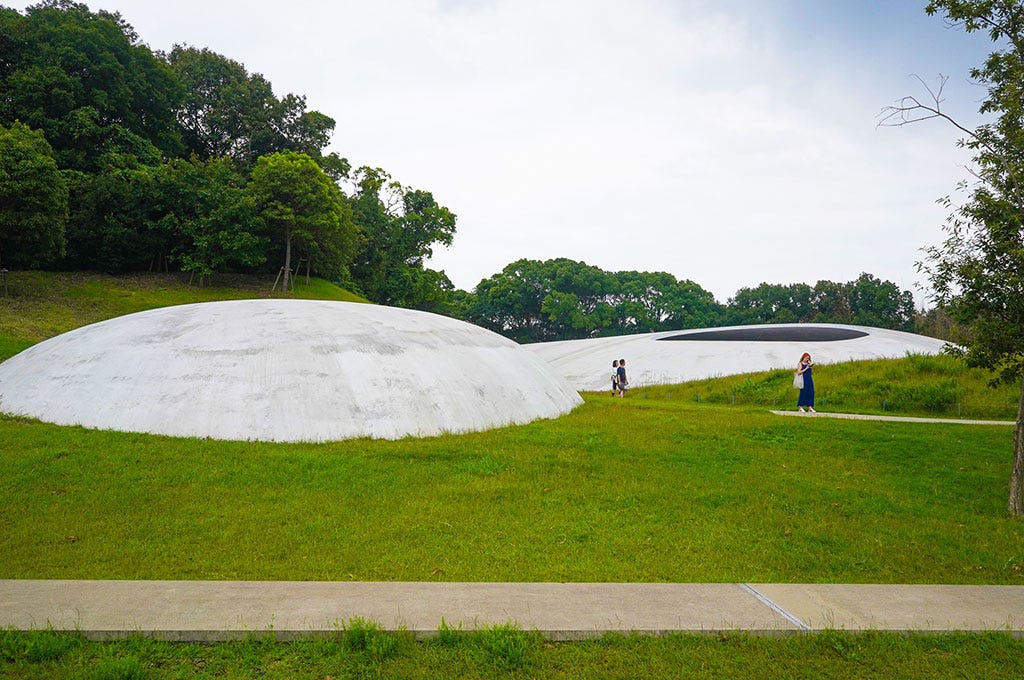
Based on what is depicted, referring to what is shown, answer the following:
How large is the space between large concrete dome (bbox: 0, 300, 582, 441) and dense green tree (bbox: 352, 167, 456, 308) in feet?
141

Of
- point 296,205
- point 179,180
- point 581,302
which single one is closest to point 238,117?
point 179,180

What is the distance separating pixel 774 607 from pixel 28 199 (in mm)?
38121

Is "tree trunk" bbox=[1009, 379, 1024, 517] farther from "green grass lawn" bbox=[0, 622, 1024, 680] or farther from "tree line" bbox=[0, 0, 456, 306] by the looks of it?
"tree line" bbox=[0, 0, 456, 306]

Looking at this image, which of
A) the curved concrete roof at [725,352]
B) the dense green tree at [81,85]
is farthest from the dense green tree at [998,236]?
the dense green tree at [81,85]

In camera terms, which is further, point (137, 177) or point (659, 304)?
point (659, 304)

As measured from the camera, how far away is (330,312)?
50.0 ft

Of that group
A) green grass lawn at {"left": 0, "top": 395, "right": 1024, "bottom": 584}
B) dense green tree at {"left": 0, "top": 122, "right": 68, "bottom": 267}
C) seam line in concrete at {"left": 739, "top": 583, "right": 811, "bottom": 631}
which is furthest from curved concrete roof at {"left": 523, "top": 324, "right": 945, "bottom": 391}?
dense green tree at {"left": 0, "top": 122, "right": 68, "bottom": 267}

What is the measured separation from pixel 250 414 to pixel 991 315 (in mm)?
11903

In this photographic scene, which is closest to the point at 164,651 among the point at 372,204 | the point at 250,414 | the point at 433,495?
the point at 433,495

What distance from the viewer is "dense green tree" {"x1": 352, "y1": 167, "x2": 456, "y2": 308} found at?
58.2 m

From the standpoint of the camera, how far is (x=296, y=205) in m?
43.5

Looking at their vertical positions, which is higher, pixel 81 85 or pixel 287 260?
pixel 81 85

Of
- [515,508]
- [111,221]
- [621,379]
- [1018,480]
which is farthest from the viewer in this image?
[111,221]

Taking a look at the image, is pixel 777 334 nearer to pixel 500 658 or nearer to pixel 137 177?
pixel 500 658
